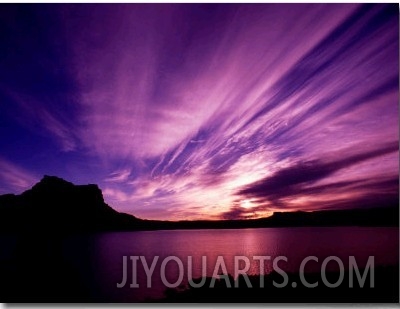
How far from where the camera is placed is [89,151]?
210 inches

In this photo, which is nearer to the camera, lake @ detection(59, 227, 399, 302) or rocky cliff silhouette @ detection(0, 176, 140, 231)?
lake @ detection(59, 227, 399, 302)

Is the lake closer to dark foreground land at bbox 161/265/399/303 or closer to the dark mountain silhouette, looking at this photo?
dark foreground land at bbox 161/265/399/303

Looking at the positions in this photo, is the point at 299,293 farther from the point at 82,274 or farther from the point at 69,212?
the point at 82,274

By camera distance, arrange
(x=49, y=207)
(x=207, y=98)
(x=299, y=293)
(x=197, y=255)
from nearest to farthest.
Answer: (x=299, y=293), (x=207, y=98), (x=49, y=207), (x=197, y=255)

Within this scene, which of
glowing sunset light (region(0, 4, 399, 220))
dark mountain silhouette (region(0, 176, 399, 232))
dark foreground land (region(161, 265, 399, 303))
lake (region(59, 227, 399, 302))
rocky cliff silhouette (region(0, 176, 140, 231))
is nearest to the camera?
dark foreground land (region(161, 265, 399, 303))

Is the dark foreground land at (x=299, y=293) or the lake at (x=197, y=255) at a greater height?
the dark foreground land at (x=299, y=293)

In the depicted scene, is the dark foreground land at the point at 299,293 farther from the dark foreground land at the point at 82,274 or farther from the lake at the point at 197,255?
the lake at the point at 197,255

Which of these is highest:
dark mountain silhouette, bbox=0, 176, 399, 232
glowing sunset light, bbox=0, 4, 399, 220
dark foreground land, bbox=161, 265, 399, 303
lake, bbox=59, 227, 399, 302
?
glowing sunset light, bbox=0, 4, 399, 220

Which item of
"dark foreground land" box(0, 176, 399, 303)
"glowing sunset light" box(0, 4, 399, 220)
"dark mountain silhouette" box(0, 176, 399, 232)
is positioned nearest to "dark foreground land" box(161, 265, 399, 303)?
"dark foreground land" box(0, 176, 399, 303)

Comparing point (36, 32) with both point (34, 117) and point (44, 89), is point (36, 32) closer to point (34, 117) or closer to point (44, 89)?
point (44, 89)

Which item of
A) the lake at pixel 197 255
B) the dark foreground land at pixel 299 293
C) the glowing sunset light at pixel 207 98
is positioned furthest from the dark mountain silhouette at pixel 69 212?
the dark foreground land at pixel 299 293

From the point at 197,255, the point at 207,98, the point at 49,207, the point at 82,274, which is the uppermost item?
the point at 207,98

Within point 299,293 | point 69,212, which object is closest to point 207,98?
point 299,293

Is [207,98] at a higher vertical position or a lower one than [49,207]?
higher
